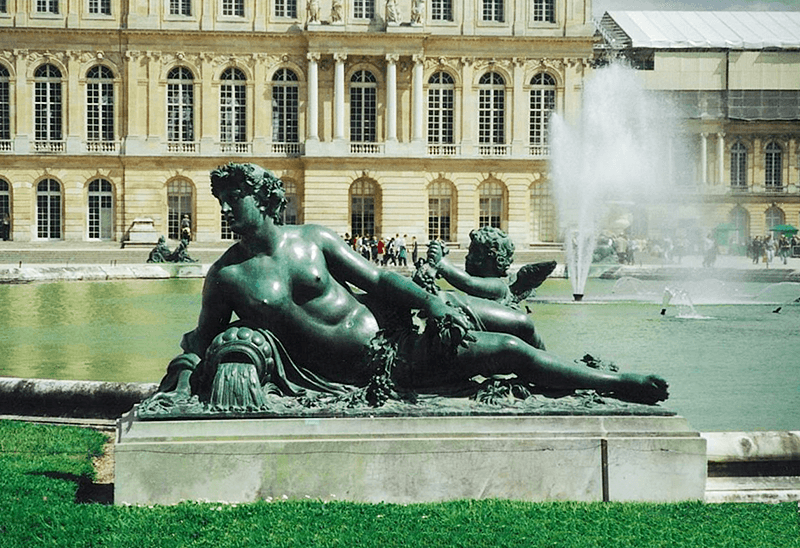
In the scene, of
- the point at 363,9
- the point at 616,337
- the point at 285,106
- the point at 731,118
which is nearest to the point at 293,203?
the point at 285,106

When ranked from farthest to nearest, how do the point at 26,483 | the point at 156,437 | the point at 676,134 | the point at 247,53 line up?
the point at 676,134, the point at 247,53, the point at 26,483, the point at 156,437

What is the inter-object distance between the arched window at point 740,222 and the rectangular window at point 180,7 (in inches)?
1284

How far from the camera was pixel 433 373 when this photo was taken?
6.08 meters

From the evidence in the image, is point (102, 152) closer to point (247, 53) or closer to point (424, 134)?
point (247, 53)

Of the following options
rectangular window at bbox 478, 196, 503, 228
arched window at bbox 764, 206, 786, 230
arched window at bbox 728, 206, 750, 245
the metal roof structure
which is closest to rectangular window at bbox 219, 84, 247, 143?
rectangular window at bbox 478, 196, 503, 228

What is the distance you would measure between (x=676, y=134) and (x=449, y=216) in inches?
743

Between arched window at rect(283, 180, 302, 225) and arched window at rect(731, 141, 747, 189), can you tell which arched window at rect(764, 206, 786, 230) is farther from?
arched window at rect(283, 180, 302, 225)

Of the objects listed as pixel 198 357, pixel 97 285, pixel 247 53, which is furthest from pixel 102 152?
pixel 198 357

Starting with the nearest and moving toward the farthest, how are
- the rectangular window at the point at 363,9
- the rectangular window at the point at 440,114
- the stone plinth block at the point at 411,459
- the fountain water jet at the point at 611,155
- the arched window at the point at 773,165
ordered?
the stone plinth block at the point at 411,459, the fountain water jet at the point at 611,155, the rectangular window at the point at 363,9, the rectangular window at the point at 440,114, the arched window at the point at 773,165

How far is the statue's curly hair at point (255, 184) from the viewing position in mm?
6008

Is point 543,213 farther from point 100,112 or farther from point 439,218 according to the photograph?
point 100,112

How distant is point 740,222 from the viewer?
64.4 metres

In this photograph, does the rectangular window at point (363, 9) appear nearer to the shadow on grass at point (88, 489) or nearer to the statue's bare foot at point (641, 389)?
the shadow on grass at point (88, 489)

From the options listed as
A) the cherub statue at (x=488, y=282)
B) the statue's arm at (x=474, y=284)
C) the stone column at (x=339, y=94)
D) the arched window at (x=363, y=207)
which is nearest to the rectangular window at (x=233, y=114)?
the stone column at (x=339, y=94)
